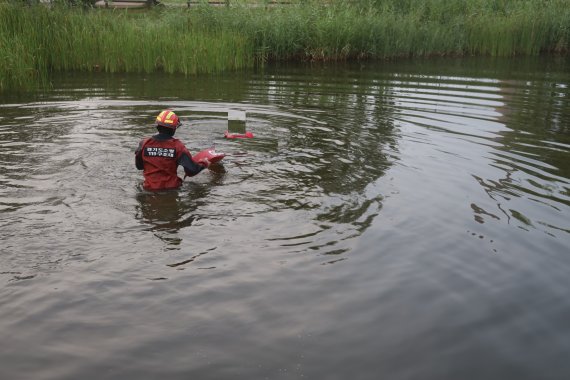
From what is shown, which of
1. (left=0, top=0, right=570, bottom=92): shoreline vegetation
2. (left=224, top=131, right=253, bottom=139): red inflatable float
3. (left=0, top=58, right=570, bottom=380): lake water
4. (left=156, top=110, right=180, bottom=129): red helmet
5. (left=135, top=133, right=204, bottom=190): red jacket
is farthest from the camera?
(left=0, top=0, right=570, bottom=92): shoreline vegetation

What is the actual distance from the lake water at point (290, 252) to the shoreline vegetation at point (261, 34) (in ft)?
17.4

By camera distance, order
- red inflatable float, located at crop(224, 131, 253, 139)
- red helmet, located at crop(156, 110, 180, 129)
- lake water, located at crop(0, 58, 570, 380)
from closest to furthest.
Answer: lake water, located at crop(0, 58, 570, 380) → red helmet, located at crop(156, 110, 180, 129) → red inflatable float, located at crop(224, 131, 253, 139)

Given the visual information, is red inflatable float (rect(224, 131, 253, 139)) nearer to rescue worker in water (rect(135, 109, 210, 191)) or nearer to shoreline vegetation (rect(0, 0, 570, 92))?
rescue worker in water (rect(135, 109, 210, 191))

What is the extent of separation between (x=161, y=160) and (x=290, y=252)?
8.43ft

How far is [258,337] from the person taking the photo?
15.8 ft

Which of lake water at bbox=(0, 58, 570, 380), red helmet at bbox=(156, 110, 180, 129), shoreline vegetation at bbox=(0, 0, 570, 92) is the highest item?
shoreline vegetation at bbox=(0, 0, 570, 92)

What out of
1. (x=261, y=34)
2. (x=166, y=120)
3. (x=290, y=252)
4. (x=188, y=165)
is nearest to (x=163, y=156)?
(x=188, y=165)

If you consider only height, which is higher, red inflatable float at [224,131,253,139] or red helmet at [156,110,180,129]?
red helmet at [156,110,180,129]

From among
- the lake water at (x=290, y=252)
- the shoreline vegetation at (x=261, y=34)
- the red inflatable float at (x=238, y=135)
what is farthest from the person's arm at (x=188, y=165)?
the shoreline vegetation at (x=261, y=34)

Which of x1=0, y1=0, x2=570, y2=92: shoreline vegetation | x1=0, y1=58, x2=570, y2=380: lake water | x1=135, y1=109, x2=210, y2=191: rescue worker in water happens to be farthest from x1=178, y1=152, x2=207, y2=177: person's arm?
x1=0, y1=0, x2=570, y2=92: shoreline vegetation

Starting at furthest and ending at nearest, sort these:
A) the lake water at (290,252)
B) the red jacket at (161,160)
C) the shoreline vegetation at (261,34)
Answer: the shoreline vegetation at (261,34) → the red jacket at (161,160) → the lake water at (290,252)

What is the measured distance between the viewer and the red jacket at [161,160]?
310 inches

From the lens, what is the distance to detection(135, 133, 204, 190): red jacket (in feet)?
25.8

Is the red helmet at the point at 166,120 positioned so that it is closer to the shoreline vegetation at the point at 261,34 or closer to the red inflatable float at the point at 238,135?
the red inflatable float at the point at 238,135
